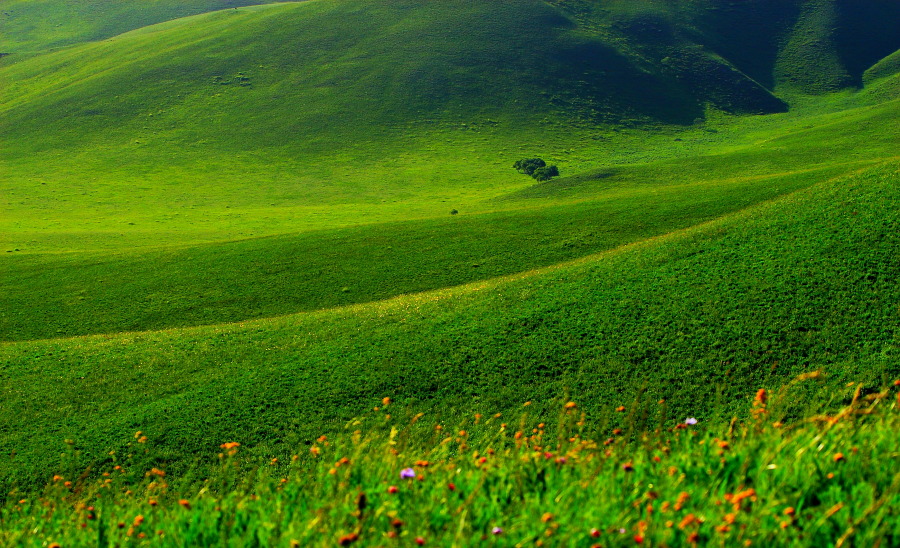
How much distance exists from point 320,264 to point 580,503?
3847 centimetres

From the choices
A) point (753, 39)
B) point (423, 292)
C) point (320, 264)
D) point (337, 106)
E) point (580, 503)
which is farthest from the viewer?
point (753, 39)

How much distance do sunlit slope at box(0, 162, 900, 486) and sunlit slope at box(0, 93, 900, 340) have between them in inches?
206

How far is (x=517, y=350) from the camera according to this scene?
85.6ft

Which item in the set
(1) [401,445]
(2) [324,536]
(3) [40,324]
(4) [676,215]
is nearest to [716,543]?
(2) [324,536]

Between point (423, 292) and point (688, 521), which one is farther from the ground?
point (688, 521)

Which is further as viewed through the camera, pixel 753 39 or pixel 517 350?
pixel 753 39

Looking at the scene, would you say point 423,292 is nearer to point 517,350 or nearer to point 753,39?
point 517,350

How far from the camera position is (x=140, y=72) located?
142 meters

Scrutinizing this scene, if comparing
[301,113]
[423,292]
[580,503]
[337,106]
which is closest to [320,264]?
[423,292]

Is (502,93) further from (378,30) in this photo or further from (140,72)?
(140,72)

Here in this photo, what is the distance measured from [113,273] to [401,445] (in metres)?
41.8

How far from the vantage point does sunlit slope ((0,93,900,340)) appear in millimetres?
38312

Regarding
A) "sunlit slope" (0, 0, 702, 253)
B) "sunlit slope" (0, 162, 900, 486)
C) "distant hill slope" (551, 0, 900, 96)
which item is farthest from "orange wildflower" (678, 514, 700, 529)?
"distant hill slope" (551, 0, 900, 96)

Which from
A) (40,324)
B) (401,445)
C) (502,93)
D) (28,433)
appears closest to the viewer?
(401,445)
